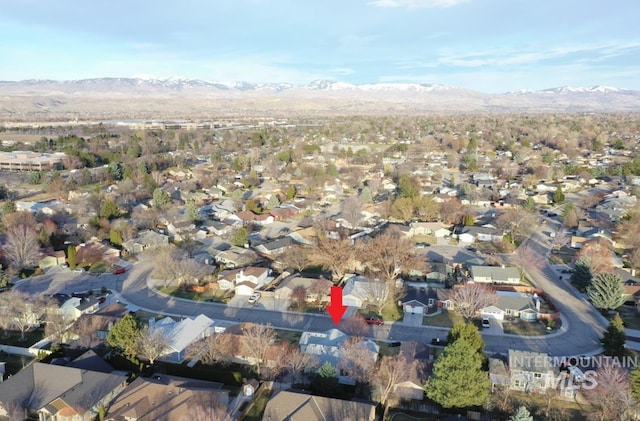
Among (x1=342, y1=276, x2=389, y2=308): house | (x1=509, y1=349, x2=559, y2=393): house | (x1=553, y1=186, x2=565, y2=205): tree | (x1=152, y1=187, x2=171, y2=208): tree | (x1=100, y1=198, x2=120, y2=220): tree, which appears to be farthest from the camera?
(x1=553, y1=186, x2=565, y2=205): tree

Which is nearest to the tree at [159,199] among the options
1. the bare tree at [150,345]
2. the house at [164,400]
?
the bare tree at [150,345]

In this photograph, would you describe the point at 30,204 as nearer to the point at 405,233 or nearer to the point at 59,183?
the point at 59,183

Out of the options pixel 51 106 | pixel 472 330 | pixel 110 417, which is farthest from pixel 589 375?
pixel 51 106

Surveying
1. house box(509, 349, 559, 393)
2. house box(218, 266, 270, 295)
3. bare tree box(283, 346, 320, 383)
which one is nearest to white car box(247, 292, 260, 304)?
house box(218, 266, 270, 295)

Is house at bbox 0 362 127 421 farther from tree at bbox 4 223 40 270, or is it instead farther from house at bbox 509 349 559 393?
house at bbox 509 349 559 393

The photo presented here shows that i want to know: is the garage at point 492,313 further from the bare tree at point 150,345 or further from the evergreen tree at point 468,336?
the bare tree at point 150,345

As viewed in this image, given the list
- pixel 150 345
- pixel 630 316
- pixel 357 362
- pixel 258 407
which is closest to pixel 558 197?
pixel 630 316
